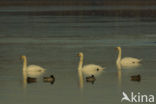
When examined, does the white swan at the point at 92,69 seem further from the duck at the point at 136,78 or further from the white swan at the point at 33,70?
the duck at the point at 136,78

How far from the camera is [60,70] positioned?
873 inches

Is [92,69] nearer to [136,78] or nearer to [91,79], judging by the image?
[91,79]

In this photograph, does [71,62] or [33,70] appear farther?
[71,62]

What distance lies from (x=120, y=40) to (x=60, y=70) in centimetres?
1196

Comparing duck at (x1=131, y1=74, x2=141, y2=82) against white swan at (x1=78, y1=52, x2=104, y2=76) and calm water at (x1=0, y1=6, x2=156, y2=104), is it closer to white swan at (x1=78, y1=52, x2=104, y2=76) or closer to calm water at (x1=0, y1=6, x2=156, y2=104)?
calm water at (x1=0, y1=6, x2=156, y2=104)

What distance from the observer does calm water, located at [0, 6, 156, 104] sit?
17.5 metres

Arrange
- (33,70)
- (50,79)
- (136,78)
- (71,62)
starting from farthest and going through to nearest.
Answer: (71,62) < (33,70) < (136,78) < (50,79)

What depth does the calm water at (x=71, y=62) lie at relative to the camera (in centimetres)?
1750

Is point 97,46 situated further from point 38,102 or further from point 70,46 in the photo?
point 38,102

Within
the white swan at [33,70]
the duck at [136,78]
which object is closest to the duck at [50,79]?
the white swan at [33,70]

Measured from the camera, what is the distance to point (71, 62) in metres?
24.3

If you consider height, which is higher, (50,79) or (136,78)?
(50,79)

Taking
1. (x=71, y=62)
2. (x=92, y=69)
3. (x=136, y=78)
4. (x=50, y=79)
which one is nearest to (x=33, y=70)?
(x=92, y=69)

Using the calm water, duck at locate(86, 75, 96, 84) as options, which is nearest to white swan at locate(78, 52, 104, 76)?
the calm water
